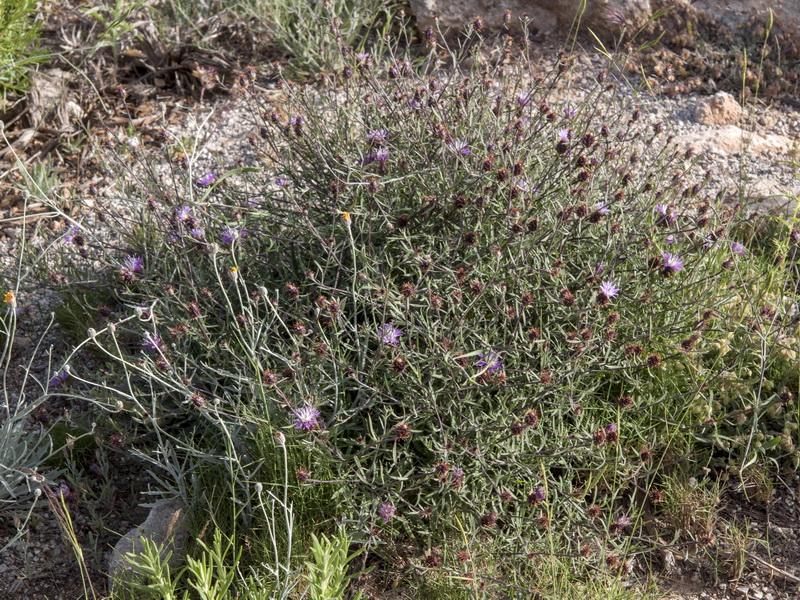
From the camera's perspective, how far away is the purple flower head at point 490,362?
8.75 ft

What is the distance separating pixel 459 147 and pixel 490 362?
2.75 feet

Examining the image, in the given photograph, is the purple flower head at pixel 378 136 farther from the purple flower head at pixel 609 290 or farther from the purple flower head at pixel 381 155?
the purple flower head at pixel 609 290

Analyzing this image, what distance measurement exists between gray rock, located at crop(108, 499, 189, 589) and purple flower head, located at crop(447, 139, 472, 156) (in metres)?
1.57

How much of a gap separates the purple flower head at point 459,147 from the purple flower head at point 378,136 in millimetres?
249

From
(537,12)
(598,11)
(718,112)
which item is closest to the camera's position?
(718,112)

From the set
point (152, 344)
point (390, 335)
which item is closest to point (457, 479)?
point (390, 335)

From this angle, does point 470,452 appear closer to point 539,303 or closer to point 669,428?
point 539,303

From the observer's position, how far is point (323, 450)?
2.64 metres

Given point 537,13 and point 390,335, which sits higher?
point 537,13

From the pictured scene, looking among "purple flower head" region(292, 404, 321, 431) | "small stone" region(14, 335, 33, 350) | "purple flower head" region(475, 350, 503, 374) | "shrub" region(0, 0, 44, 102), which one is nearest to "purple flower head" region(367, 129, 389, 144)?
"purple flower head" region(475, 350, 503, 374)

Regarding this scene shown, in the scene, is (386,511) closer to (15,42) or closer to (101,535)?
(101,535)

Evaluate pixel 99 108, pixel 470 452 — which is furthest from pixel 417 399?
pixel 99 108

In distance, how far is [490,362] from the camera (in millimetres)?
2658

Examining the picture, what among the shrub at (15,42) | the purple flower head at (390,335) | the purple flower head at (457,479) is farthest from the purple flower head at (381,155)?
the shrub at (15,42)
